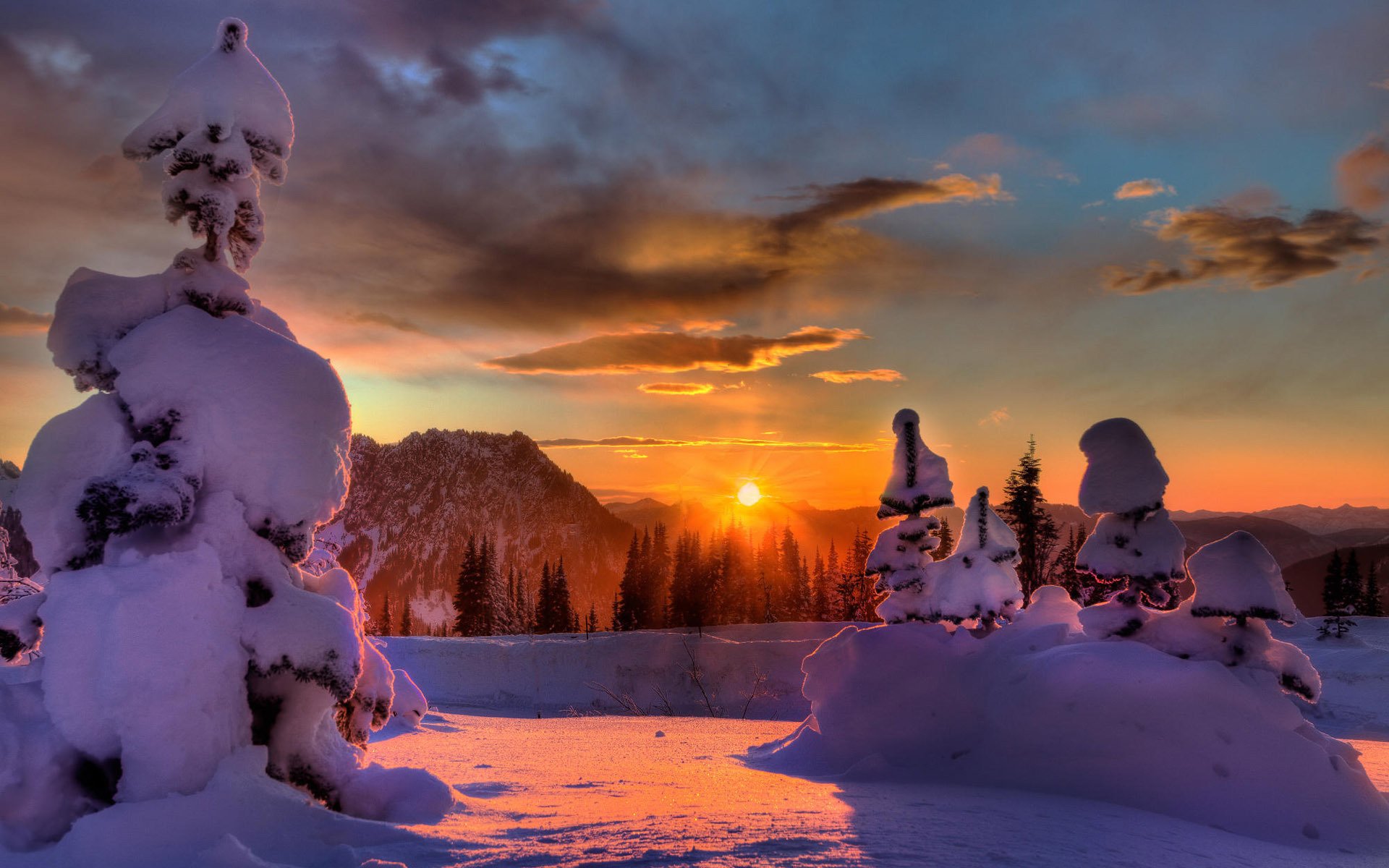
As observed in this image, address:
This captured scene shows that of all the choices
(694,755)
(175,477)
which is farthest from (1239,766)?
(175,477)

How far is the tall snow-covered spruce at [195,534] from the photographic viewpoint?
579 centimetres

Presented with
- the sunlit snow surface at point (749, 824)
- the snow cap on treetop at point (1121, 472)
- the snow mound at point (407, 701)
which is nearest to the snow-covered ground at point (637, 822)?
the sunlit snow surface at point (749, 824)

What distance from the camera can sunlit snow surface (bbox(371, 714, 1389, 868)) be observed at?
550 cm

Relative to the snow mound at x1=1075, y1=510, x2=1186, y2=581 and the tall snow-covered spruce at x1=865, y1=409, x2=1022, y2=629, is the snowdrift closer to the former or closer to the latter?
the tall snow-covered spruce at x1=865, y1=409, x2=1022, y2=629

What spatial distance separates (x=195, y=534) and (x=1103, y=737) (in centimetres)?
1054

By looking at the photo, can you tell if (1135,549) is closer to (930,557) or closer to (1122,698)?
(1122,698)

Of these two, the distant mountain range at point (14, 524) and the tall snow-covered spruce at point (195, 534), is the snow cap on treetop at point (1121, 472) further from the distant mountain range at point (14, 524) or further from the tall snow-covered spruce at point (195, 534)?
the distant mountain range at point (14, 524)

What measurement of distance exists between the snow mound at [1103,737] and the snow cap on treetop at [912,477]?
3813 mm

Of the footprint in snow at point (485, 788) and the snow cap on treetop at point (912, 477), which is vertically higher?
the snow cap on treetop at point (912, 477)

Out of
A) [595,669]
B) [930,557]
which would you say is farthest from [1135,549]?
[595,669]

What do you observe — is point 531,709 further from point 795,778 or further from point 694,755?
point 795,778

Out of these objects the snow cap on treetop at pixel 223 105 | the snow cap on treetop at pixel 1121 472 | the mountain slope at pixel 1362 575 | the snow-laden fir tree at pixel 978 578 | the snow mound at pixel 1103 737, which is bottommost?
the mountain slope at pixel 1362 575

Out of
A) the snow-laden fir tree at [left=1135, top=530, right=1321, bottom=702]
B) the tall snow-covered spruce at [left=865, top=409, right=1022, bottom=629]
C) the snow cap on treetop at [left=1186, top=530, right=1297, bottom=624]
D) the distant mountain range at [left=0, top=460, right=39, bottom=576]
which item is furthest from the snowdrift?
the snow cap on treetop at [left=1186, top=530, right=1297, bottom=624]

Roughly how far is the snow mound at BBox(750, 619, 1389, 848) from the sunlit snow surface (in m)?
0.59
